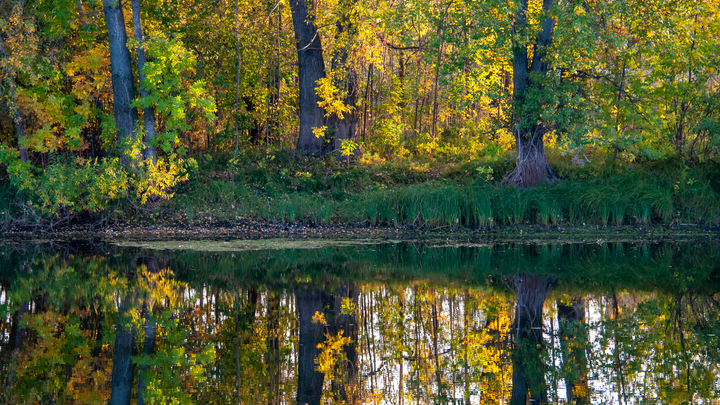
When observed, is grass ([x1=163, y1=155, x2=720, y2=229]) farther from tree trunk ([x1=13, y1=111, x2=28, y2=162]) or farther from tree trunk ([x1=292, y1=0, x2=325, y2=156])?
tree trunk ([x1=13, y1=111, x2=28, y2=162])

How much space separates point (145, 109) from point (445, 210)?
7580mm

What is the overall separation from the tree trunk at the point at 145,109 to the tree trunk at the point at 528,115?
858cm

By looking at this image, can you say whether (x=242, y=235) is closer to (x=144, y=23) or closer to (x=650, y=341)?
(x=144, y=23)

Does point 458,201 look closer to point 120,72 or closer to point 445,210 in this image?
point 445,210

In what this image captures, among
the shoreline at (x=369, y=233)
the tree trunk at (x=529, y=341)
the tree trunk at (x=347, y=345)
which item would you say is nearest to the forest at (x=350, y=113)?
the shoreline at (x=369, y=233)

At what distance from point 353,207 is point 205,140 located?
5.88 m

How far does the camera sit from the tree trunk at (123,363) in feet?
19.2

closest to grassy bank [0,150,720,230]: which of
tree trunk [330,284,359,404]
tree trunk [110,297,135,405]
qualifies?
tree trunk [330,284,359,404]

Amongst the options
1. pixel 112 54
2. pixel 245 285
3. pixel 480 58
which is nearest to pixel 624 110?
pixel 480 58

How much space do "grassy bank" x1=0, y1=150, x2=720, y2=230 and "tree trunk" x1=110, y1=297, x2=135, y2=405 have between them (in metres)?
8.34

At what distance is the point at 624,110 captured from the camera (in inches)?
650

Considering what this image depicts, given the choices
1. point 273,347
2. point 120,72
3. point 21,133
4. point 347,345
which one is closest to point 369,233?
point 120,72

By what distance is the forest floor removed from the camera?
15.6m

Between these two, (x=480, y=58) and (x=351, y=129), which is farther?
(x=351, y=129)
